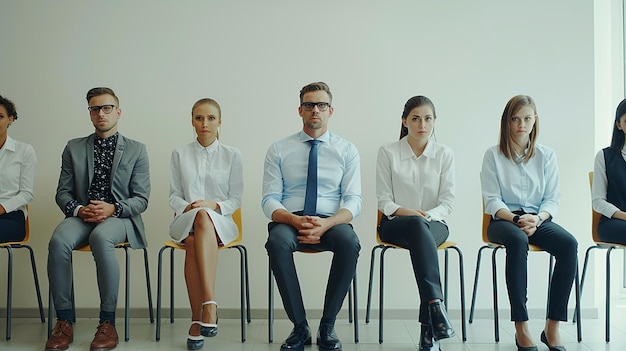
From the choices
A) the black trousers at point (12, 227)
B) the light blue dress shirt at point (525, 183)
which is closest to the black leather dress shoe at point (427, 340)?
the light blue dress shirt at point (525, 183)

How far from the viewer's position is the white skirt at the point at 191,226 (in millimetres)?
3109

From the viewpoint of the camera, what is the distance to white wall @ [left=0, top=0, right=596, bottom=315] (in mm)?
3820

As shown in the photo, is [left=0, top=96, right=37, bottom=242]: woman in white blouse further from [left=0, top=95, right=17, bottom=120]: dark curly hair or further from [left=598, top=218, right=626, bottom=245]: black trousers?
[left=598, top=218, right=626, bottom=245]: black trousers

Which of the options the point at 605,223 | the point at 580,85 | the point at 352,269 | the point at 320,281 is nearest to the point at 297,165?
the point at 352,269

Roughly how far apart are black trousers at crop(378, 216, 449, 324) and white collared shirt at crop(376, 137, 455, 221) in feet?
0.68

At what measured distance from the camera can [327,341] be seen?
114 inches

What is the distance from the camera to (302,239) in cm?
296

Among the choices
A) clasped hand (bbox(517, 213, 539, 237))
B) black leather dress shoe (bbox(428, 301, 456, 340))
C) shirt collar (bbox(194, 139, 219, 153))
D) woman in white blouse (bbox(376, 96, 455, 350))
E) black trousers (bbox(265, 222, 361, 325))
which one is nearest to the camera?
black leather dress shoe (bbox(428, 301, 456, 340))

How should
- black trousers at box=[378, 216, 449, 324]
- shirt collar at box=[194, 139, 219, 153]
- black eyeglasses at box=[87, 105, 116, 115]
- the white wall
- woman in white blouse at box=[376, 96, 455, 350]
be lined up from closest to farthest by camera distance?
black trousers at box=[378, 216, 449, 324], woman in white blouse at box=[376, 96, 455, 350], black eyeglasses at box=[87, 105, 116, 115], shirt collar at box=[194, 139, 219, 153], the white wall

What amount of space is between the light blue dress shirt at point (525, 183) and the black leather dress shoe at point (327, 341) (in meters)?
1.14

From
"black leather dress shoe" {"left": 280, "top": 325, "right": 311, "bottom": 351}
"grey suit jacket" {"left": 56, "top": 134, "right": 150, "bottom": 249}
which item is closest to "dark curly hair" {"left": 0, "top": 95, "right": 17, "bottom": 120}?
"grey suit jacket" {"left": 56, "top": 134, "right": 150, "bottom": 249}

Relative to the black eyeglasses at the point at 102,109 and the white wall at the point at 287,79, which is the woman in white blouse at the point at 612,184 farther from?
the black eyeglasses at the point at 102,109

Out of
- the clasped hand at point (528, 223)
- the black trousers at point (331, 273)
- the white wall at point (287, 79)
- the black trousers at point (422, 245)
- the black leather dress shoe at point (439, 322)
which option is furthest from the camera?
the white wall at point (287, 79)

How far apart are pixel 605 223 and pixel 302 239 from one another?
1711mm
